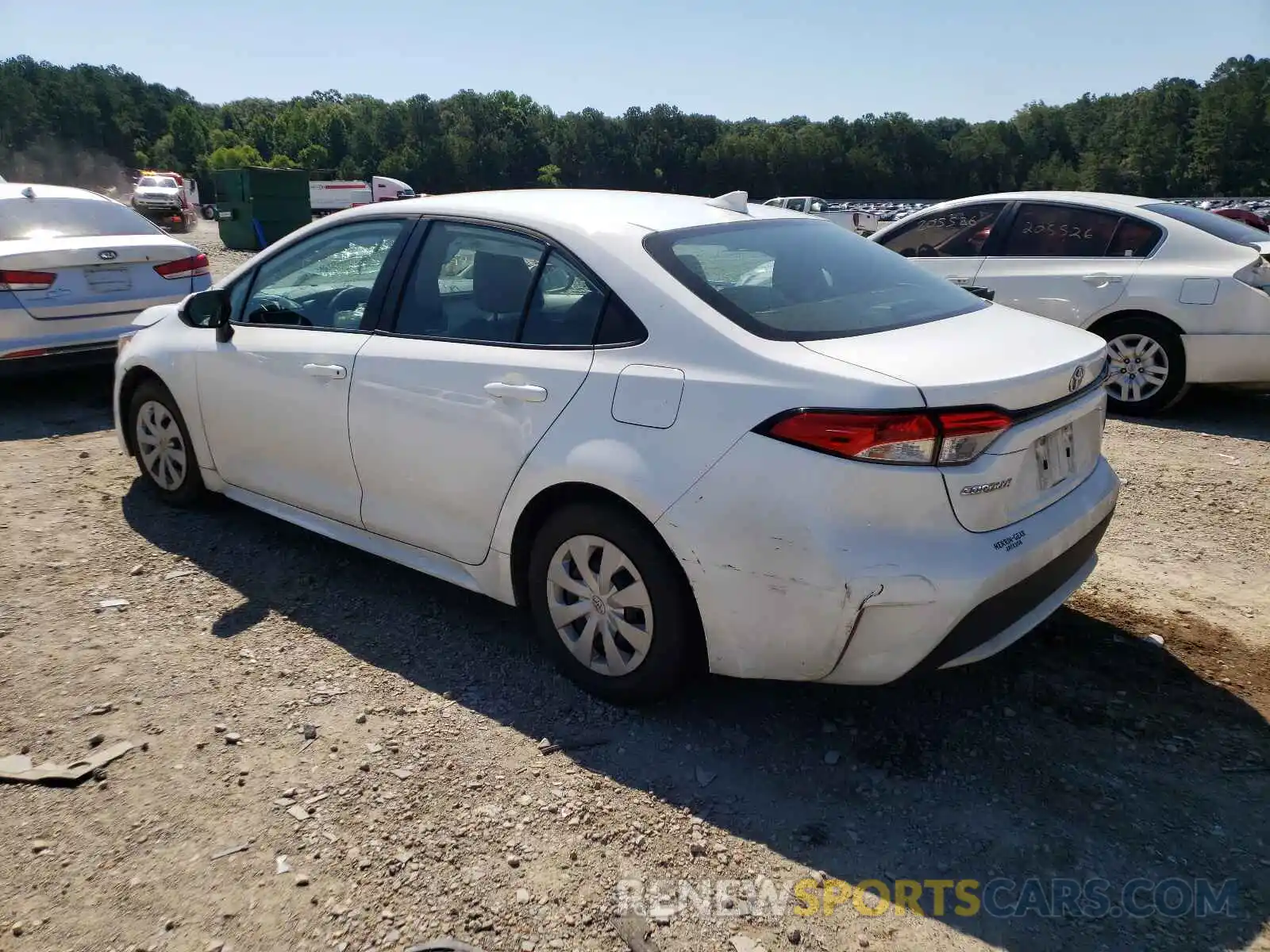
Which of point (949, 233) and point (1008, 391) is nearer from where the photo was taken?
point (1008, 391)

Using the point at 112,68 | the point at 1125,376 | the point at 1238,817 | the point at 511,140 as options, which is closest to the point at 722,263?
the point at 1238,817

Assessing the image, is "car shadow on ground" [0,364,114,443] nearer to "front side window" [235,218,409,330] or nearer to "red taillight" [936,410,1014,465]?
"front side window" [235,218,409,330]

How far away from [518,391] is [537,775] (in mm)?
1227

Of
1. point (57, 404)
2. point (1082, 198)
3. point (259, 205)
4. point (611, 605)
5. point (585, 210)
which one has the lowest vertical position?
point (57, 404)

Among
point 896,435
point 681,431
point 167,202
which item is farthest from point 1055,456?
point 167,202

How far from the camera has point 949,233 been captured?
312 inches

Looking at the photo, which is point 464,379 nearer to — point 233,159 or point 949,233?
point 949,233

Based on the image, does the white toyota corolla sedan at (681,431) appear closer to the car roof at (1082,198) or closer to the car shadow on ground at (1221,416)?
the car shadow on ground at (1221,416)

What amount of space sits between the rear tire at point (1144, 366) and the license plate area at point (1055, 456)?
14.7 feet

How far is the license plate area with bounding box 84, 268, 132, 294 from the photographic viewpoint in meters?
6.84

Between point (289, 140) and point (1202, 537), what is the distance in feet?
456

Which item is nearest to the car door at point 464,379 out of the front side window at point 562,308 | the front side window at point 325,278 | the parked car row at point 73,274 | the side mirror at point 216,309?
the front side window at point 562,308

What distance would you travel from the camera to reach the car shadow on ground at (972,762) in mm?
2416

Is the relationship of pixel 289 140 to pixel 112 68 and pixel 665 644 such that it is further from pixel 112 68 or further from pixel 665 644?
pixel 665 644
